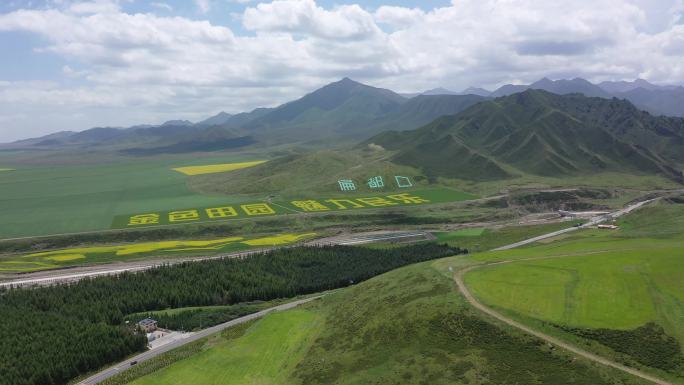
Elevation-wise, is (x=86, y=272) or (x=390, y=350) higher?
(x=390, y=350)

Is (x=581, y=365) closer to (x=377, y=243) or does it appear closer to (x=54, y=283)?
(x=377, y=243)

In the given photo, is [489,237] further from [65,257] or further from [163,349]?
[65,257]

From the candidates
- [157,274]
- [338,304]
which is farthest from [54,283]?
[338,304]

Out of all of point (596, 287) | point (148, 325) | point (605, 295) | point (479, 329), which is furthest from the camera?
point (148, 325)

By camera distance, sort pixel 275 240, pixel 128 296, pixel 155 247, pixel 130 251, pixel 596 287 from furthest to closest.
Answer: pixel 275 240 < pixel 155 247 < pixel 130 251 < pixel 128 296 < pixel 596 287

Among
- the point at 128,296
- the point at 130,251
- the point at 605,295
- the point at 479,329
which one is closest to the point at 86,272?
the point at 130,251

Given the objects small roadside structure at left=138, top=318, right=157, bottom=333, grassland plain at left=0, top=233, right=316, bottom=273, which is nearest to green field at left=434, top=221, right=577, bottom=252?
grassland plain at left=0, top=233, right=316, bottom=273

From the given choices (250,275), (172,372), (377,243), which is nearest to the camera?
(172,372)
